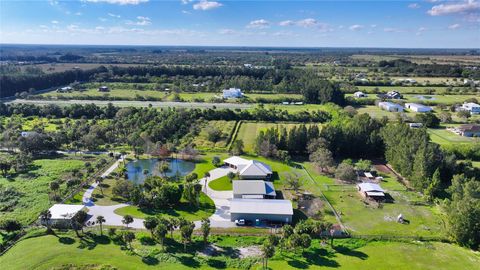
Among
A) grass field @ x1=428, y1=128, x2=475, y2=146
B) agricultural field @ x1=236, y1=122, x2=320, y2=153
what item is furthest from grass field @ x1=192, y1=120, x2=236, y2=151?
grass field @ x1=428, y1=128, x2=475, y2=146

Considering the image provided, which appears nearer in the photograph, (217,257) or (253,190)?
(217,257)

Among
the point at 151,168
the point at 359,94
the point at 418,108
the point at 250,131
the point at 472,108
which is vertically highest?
the point at 359,94

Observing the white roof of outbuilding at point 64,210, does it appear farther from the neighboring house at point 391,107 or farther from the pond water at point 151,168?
the neighboring house at point 391,107

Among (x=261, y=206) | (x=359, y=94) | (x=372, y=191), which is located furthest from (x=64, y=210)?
(x=359, y=94)

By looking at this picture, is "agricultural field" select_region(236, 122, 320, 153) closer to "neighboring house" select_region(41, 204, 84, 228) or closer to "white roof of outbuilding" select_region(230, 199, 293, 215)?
"white roof of outbuilding" select_region(230, 199, 293, 215)

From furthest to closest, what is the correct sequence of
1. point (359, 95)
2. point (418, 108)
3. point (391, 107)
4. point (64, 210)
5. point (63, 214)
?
point (359, 95) < point (391, 107) < point (418, 108) < point (64, 210) < point (63, 214)

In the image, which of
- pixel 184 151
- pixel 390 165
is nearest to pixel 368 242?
pixel 390 165

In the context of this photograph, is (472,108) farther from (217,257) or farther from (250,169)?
(217,257)
